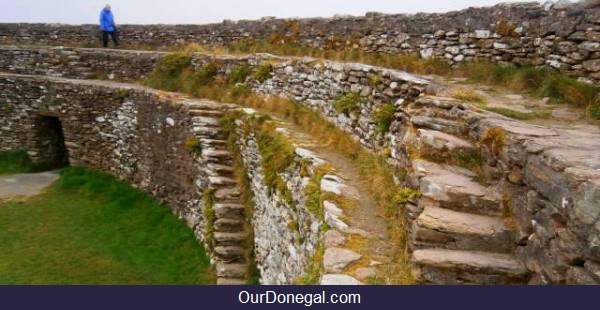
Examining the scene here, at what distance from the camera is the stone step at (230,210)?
9.90 metres

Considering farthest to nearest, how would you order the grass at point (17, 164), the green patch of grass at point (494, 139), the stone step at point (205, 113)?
the grass at point (17, 164), the stone step at point (205, 113), the green patch of grass at point (494, 139)

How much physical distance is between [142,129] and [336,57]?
5.08 m

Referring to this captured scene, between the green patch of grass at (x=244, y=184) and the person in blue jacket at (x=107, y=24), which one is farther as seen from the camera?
the person in blue jacket at (x=107, y=24)

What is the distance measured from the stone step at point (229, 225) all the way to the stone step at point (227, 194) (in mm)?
470

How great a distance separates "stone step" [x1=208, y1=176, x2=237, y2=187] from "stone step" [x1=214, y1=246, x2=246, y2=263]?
4.68 ft

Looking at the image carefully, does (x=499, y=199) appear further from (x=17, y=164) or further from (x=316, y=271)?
(x=17, y=164)

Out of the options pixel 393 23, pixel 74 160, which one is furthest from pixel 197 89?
pixel 393 23

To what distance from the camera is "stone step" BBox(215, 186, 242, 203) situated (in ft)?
33.3

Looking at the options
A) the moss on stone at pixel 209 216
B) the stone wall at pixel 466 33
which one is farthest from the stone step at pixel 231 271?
the stone wall at pixel 466 33

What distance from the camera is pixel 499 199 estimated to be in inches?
179

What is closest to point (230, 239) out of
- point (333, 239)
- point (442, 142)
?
point (333, 239)

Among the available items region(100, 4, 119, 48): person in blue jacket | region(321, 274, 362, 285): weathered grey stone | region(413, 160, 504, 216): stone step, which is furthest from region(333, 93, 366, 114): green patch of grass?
region(100, 4, 119, 48): person in blue jacket

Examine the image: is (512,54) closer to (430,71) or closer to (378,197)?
(430,71)

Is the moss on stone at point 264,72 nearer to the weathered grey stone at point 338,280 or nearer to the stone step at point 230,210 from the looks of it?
the stone step at point 230,210
